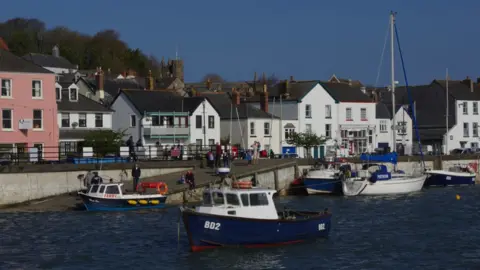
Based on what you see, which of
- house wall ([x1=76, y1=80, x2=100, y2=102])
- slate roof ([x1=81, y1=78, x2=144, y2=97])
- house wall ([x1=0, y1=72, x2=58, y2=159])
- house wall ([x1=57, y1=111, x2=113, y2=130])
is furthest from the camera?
slate roof ([x1=81, y1=78, x2=144, y2=97])

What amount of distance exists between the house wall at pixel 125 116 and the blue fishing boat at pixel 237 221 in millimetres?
50273

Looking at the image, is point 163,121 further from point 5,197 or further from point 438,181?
point 5,197

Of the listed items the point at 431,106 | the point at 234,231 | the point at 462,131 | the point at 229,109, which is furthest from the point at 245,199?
the point at 431,106

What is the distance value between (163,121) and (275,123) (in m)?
14.6

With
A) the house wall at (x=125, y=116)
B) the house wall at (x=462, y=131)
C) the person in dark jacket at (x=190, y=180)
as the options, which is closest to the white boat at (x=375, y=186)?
the person in dark jacket at (x=190, y=180)

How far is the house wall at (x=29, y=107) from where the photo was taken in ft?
234

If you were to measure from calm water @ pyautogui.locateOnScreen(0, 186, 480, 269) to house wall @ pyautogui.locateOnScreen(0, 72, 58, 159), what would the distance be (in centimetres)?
1588

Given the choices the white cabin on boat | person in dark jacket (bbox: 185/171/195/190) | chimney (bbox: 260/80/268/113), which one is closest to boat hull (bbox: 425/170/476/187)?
chimney (bbox: 260/80/268/113)

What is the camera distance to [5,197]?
2349 inches

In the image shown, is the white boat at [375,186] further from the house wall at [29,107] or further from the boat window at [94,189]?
the house wall at [29,107]

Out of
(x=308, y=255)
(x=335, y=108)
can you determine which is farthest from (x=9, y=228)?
(x=335, y=108)

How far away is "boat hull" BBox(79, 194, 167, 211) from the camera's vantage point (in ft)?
185

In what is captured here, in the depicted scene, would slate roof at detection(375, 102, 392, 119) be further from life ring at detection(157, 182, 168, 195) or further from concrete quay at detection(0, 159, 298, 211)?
life ring at detection(157, 182, 168, 195)

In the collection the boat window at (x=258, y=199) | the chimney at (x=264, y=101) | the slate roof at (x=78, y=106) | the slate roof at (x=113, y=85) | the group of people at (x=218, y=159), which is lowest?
the boat window at (x=258, y=199)
